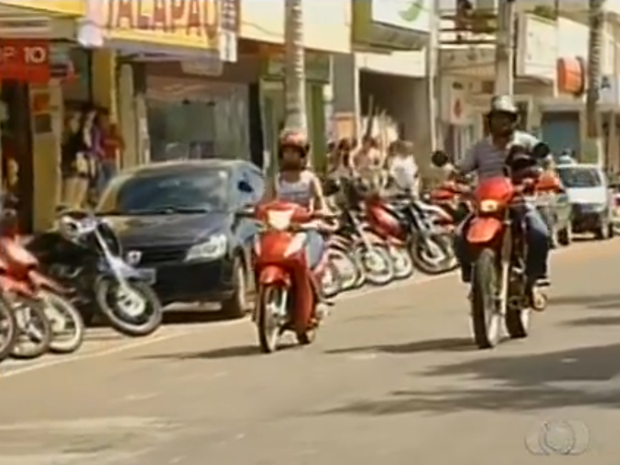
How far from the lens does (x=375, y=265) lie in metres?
26.3

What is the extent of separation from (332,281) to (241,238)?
7.37ft

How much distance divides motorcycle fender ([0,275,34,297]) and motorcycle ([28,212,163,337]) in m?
1.58

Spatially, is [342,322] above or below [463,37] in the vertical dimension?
below

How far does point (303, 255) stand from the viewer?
17344 mm

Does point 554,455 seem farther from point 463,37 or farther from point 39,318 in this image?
point 463,37

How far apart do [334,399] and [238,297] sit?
752cm

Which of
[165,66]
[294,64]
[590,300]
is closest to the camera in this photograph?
[590,300]

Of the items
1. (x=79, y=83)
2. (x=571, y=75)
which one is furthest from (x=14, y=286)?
(x=571, y=75)

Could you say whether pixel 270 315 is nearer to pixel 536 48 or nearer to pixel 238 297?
pixel 238 297

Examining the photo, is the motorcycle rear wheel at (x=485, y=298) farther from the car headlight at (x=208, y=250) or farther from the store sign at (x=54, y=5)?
the store sign at (x=54, y=5)

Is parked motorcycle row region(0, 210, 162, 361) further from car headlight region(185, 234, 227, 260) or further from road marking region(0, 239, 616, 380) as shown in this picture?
car headlight region(185, 234, 227, 260)

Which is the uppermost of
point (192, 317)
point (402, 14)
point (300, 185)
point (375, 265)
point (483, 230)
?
point (402, 14)

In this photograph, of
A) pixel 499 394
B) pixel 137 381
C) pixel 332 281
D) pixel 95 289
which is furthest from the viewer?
pixel 332 281

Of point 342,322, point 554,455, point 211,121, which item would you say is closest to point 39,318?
point 342,322
